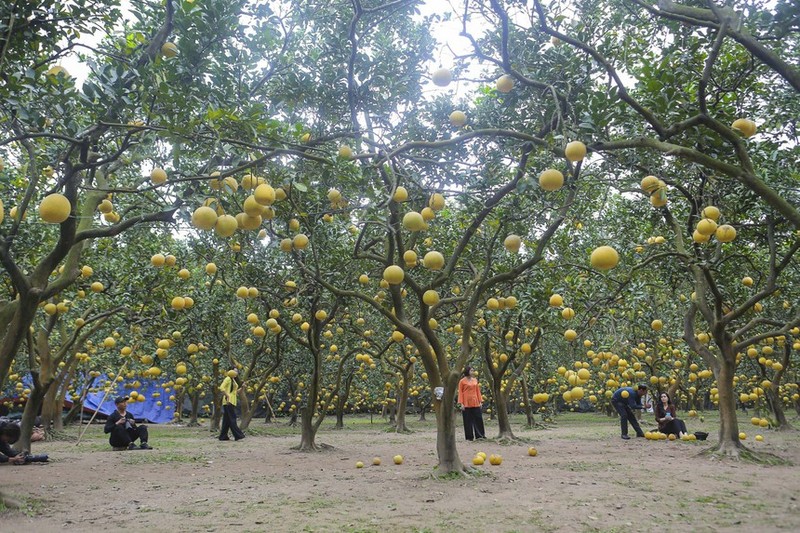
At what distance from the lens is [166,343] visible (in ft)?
29.6

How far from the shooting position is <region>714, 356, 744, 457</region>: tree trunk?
9141 millimetres

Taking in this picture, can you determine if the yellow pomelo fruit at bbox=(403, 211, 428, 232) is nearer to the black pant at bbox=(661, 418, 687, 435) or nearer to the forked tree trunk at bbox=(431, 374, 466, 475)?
the forked tree trunk at bbox=(431, 374, 466, 475)

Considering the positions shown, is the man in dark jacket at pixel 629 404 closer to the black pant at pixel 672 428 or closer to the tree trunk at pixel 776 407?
the black pant at pixel 672 428

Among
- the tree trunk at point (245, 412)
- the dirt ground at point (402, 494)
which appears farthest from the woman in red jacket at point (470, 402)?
the tree trunk at point (245, 412)

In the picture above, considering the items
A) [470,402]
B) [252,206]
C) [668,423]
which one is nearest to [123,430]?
[470,402]

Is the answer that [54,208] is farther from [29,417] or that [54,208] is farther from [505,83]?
[29,417]

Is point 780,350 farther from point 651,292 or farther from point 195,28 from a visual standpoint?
point 195,28

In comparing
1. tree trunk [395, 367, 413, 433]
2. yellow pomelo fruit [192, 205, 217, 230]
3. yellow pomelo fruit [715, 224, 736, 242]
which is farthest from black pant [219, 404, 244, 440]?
yellow pomelo fruit [715, 224, 736, 242]

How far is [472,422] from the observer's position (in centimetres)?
1362

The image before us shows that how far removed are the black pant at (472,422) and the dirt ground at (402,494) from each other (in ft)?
7.45

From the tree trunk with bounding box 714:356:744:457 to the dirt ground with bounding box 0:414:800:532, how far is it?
44cm

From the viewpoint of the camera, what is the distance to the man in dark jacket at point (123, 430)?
1262 cm

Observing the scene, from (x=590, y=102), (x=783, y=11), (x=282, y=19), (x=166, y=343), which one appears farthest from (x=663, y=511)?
(x=166, y=343)

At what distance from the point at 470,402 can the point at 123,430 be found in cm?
823
